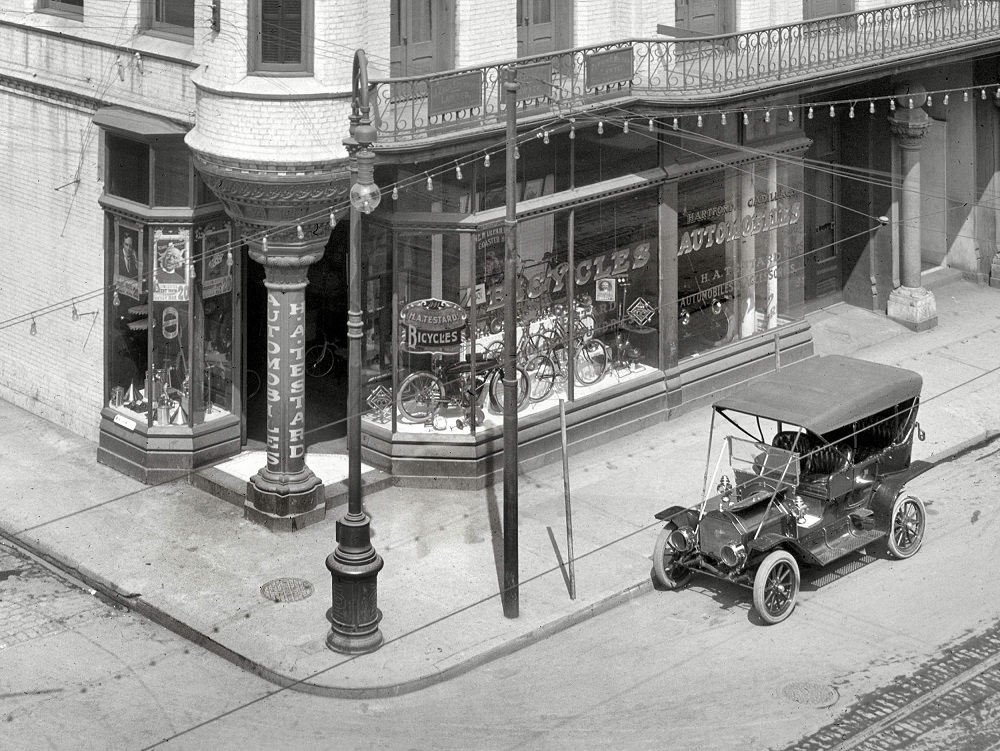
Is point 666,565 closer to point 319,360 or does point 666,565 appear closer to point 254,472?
point 254,472

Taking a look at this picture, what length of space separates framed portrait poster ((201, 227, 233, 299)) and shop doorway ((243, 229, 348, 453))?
0.93 m

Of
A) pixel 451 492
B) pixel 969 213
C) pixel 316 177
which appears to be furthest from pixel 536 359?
pixel 969 213

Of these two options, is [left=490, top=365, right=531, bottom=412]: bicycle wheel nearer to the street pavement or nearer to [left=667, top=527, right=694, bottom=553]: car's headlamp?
the street pavement

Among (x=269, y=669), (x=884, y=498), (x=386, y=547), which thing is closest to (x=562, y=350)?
(x=386, y=547)

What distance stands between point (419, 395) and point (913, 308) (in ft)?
32.6

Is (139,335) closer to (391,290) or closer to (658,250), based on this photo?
(391,290)

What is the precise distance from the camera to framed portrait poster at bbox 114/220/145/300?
23.4 meters

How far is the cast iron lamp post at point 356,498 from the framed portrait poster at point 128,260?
5465 millimetres

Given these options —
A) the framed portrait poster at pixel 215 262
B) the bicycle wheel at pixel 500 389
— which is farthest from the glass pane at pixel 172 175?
the bicycle wheel at pixel 500 389

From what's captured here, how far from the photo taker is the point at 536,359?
24.4m

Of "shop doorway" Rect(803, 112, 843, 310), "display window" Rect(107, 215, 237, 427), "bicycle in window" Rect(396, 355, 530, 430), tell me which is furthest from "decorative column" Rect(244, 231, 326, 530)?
"shop doorway" Rect(803, 112, 843, 310)

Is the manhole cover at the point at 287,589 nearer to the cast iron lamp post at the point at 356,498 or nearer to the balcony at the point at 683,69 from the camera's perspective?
the cast iron lamp post at the point at 356,498

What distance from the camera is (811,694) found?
17984 millimetres

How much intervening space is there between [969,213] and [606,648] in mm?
15621
